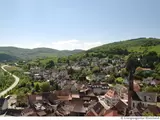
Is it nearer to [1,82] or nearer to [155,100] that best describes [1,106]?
[155,100]

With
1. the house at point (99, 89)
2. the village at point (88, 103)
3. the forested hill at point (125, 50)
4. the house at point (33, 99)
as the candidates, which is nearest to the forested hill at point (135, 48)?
the forested hill at point (125, 50)

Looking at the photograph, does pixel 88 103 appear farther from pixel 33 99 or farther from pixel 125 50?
pixel 125 50

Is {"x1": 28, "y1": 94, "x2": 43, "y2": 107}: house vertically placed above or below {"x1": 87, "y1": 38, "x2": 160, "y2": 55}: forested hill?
below

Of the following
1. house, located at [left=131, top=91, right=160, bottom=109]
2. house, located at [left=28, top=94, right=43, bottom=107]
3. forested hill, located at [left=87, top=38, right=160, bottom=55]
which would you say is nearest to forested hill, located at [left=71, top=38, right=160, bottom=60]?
forested hill, located at [left=87, top=38, right=160, bottom=55]

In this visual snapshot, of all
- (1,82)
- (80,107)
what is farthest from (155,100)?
(1,82)

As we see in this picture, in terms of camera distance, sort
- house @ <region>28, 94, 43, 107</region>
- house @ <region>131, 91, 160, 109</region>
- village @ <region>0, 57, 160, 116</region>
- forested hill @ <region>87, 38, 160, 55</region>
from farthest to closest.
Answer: forested hill @ <region>87, 38, 160, 55</region> < house @ <region>28, 94, 43, 107</region> < house @ <region>131, 91, 160, 109</region> < village @ <region>0, 57, 160, 116</region>

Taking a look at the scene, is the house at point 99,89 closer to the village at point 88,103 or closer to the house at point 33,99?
the village at point 88,103

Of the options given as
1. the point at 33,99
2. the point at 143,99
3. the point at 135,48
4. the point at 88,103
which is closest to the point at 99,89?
the point at 88,103

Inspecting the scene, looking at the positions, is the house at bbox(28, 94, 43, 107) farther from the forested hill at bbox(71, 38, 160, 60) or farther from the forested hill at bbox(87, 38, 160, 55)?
the forested hill at bbox(87, 38, 160, 55)
